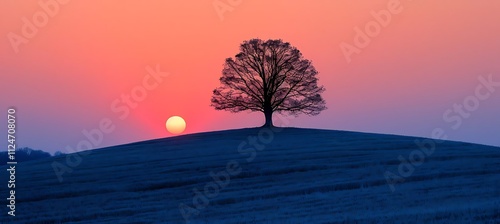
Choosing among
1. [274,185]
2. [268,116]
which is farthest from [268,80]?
[274,185]

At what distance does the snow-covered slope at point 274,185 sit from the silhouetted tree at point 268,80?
1214 cm

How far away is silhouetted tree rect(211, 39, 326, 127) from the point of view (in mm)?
57844

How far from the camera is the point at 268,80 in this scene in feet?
192

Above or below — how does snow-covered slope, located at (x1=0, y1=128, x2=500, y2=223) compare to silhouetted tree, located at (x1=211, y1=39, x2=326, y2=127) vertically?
below

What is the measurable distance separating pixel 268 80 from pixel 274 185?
30.2 meters

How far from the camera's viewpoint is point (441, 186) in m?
24.8

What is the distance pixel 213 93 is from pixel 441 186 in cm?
3529

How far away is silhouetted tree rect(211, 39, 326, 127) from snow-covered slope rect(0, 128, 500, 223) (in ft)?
39.8

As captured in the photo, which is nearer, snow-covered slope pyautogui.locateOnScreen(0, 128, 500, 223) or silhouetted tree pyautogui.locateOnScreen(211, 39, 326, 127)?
snow-covered slope pyautogui.locateOnScreen(0, 128, 500, 223)

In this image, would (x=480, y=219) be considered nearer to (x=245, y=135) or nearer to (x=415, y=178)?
(x=415, y=178)

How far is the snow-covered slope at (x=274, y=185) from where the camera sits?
2088 centimetres

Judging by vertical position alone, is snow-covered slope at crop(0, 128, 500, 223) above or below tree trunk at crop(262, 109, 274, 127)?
below

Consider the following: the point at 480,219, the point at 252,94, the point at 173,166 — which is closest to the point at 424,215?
the point at 480,219

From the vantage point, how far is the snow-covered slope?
20875 mm
